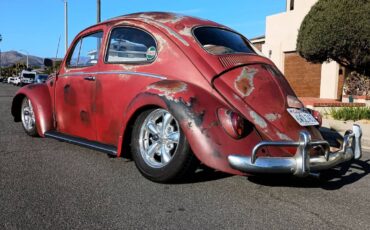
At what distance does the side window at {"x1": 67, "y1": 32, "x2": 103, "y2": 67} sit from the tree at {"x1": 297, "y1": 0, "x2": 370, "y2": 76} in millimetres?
7616

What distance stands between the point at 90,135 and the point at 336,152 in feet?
9.00

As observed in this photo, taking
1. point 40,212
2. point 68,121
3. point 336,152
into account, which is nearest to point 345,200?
point 336,152

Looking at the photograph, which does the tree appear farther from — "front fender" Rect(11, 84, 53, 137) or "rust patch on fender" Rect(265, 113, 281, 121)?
"front fender" Rect(11, 84, 53, 137)

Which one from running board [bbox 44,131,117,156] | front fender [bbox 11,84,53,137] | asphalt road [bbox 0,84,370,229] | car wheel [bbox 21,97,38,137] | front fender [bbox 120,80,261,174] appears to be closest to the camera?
asphalt road [bbox 0,84,370,229]

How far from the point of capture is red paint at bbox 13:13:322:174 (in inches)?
145

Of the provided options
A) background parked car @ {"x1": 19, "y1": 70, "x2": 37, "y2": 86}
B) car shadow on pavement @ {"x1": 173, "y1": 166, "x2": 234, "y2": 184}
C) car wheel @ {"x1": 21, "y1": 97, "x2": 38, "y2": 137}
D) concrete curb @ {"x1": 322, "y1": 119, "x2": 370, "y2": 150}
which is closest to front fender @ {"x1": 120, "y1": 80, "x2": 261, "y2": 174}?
car shadow on pavement @ {"x1": 173, "y1": 166, "x2": 234, "y2": 184}

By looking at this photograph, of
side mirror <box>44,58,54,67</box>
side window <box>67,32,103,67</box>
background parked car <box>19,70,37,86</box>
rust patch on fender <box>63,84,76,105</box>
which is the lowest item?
background parked car <box>19,70,37,86</box>

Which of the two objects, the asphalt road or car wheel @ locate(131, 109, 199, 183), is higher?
car wheel @ locate(131, 109, 199, 183)

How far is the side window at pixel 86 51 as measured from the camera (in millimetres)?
5258

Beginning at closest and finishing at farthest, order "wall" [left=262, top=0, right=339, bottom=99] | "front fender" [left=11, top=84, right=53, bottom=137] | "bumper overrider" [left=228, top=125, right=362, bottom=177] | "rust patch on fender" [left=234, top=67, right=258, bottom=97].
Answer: "bumper overrider" [left=228, top=125, right=362, bottom=177] < "rust patch on fender" [left=234, top=67, right=258, bottom=97] < "front fender" [left=11, top=84, right=53, bottom=137] < "wall" [left=262, top=0, right=339, bottom=99]

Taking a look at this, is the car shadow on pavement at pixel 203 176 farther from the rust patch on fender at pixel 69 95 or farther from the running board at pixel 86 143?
the rust patch on fender at pixel 69 95

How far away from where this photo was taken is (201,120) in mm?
3664

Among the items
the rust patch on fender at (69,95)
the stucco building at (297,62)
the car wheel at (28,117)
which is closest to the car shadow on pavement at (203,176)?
the rust patch on fender at (69,95)

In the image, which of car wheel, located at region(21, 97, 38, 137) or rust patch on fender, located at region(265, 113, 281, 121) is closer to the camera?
rust patch on fender, located at region(265, 113, 281, 121)
